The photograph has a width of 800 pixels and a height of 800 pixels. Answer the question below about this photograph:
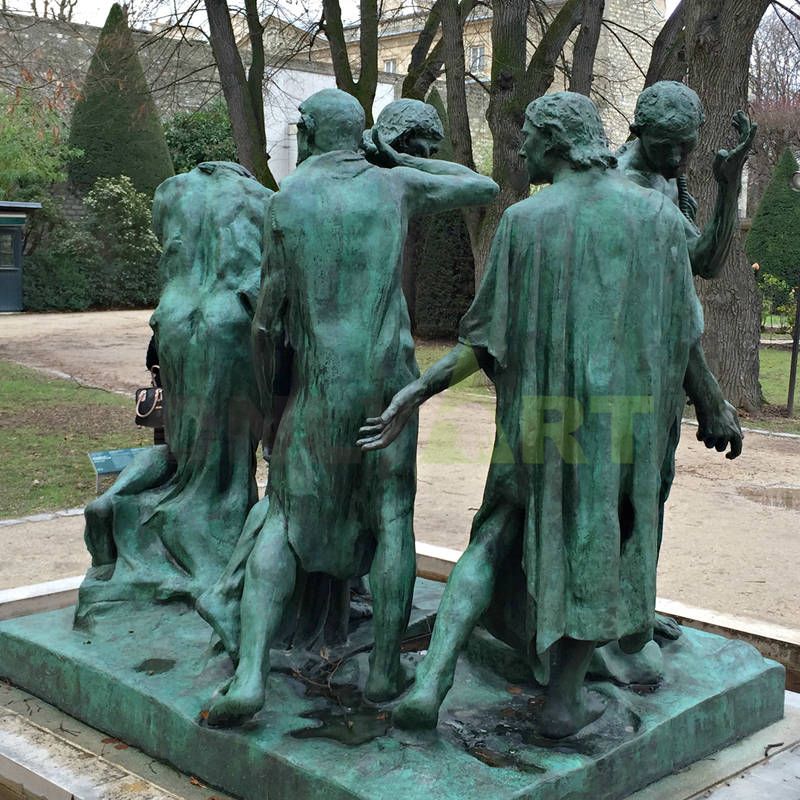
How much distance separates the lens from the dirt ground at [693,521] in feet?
21.9

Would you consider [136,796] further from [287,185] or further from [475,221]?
[475,221]

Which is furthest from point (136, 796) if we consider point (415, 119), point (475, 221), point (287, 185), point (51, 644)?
point (475, 221)

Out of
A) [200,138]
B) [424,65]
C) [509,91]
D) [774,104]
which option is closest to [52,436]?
[509,91]

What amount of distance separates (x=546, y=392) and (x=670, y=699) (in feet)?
3.57

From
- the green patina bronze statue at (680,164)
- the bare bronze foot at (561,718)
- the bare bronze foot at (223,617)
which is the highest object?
the green patina bronze statue at (680,164)

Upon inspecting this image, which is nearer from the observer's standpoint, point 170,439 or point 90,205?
point 170,439

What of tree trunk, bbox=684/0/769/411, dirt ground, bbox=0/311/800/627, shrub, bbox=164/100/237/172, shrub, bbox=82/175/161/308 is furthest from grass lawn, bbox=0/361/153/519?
shrub, bbox=164/100/237/172

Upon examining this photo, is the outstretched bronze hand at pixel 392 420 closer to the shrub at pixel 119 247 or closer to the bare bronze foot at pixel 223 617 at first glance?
the bare bronze foot at pixel 223 617

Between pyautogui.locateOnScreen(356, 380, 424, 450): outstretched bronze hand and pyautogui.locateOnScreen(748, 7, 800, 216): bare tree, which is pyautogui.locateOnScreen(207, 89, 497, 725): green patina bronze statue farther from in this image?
pyautogui.locateOnScreen(748, 7, 800, 216): bare tree

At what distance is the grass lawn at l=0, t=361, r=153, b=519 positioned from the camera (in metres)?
9.30

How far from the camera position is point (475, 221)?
15242 mm

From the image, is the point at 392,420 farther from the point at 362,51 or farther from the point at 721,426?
the point at 362,51

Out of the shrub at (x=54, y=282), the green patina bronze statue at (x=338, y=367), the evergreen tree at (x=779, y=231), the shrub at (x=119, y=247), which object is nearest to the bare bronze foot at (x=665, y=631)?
the green patina bronze statue at (x=338, y=367)

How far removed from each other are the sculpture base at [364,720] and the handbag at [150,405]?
1102 mm
